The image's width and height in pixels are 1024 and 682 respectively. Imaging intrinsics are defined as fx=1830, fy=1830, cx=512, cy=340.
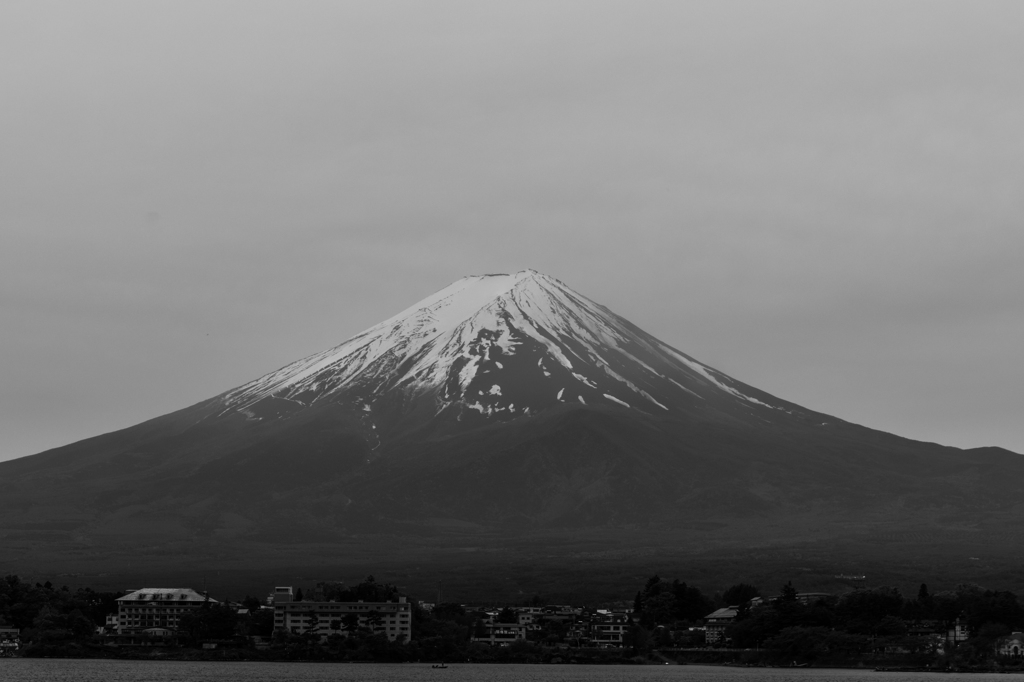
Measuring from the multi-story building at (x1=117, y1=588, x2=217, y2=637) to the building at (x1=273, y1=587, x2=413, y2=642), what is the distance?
10.3m

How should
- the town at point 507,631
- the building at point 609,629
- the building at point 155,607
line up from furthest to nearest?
the building at point 155,607
the building at point 609,629
the town at point 507,631

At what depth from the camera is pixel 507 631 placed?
145 meters

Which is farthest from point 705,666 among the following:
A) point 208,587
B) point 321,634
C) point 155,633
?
point 208,587

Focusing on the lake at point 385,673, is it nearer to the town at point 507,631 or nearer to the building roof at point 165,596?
the town at point 507,631

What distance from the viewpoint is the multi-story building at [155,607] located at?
146m

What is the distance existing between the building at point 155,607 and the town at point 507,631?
0.37ft

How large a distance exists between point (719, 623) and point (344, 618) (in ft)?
103

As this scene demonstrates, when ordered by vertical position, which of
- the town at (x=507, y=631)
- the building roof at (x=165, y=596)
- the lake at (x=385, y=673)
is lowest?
the lake at (x=385, y=673)

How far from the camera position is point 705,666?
134125mm

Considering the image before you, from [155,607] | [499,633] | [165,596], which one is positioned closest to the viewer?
[499,633]

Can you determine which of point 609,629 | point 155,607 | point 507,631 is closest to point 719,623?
point 609,629

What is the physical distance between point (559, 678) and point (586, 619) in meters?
39.8

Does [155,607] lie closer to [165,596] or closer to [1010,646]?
[165,596]

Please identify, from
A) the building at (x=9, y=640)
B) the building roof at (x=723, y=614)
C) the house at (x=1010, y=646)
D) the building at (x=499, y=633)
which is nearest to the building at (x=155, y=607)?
the building at (x=9, y=640)
